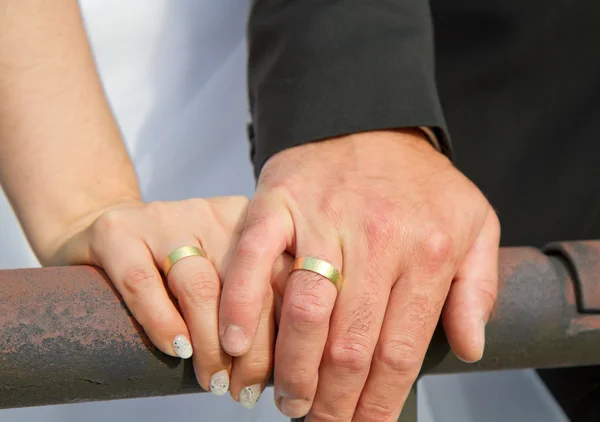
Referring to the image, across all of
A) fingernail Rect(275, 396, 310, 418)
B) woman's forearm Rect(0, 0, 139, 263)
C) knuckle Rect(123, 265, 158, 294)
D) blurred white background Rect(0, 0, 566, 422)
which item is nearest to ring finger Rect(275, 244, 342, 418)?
fingernail Rect(275, 396, 310, 418)

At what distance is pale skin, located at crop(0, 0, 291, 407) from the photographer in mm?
443

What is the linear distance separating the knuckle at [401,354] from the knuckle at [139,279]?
0.18 m

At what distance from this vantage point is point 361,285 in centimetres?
44

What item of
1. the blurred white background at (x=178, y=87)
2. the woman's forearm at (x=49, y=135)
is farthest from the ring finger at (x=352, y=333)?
the blurred white background at (x=178, y=87)

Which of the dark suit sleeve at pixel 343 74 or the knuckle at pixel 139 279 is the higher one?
the dark suit sleeve at pixel 343 74

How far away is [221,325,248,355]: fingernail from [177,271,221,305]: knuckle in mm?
31

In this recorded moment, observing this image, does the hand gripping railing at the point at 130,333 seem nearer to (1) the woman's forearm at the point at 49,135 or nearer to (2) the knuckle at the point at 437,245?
(2) the knuckle at the point at 437,245

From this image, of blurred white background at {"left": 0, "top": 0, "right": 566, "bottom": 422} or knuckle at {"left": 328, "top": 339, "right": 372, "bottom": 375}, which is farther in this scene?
blurred white background at {"left": 0, "top": 0, "right": 566, "bottom": 422}

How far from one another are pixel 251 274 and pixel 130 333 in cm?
10

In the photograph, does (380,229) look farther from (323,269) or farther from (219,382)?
(219,382)

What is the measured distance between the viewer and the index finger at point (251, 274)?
43 centimetres

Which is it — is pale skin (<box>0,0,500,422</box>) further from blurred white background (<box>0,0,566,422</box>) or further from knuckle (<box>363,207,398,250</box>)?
blurred white background (<box>0,0,566,422</box>)

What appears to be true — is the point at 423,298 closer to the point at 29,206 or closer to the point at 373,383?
the point at 373,383

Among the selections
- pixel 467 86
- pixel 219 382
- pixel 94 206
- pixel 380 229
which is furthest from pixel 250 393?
pixel 467 86
